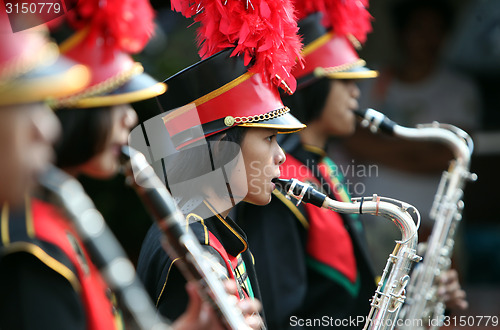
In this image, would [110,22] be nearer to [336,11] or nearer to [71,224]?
[71,224]

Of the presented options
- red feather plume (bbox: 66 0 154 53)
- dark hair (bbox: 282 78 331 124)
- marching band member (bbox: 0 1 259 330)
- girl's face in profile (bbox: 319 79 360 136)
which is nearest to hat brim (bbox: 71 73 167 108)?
marching band member (bbox: 0 1 259 330)

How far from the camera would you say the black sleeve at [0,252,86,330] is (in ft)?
4.57

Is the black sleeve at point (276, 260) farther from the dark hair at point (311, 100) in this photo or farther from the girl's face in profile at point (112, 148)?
the girl's face in profile at point (112, 148)

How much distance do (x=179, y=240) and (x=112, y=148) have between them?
0.32 m

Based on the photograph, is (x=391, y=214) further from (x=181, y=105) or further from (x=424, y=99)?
(x=424, y=99)

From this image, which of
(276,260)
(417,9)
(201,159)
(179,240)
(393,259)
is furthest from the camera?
(417,9)

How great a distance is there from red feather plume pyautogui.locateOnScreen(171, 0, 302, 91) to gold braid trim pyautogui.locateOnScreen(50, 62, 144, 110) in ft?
1.80

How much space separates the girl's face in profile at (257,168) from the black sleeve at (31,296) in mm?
1042

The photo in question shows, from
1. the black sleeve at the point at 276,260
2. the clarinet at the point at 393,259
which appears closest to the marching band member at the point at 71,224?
the clarinet at the point at 393,259

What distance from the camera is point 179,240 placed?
1.65 m

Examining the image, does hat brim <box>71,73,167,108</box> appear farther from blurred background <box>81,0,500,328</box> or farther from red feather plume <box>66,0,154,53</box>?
blurred background <box>81,0,500,328</box>

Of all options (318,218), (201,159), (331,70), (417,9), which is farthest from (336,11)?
(417,9)

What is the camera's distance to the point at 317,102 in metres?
3.47

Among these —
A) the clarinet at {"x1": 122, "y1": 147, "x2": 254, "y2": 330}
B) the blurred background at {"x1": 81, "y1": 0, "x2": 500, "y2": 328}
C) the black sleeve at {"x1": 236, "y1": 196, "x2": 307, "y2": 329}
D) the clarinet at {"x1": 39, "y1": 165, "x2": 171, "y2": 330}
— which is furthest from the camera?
the blurred background at {"x1": 81, "y1": 0, "x2": 500, "y2": 328}
